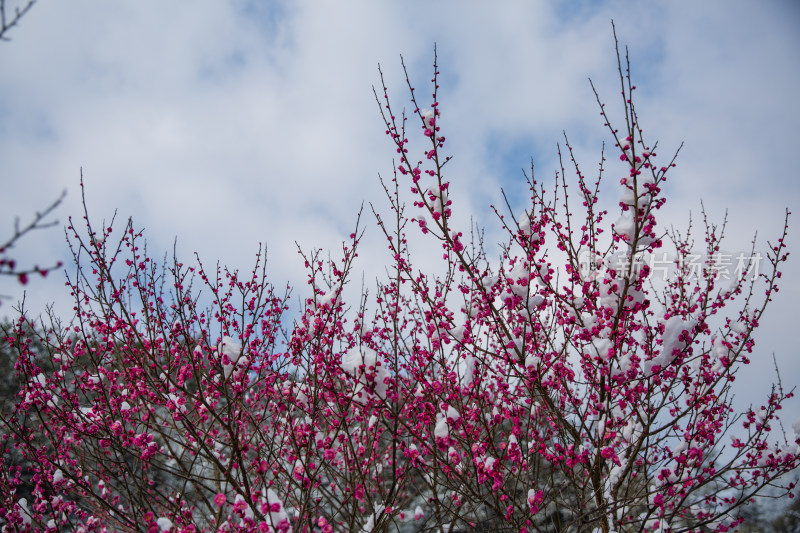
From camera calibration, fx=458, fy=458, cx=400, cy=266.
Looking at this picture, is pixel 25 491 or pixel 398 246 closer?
pixel 398 246

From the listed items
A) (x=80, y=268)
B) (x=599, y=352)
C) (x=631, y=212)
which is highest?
(x=80, y=268)

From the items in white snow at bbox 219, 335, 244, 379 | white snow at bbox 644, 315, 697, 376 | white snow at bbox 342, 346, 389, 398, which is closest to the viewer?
white snow at bbox 342, 346, 389, 398

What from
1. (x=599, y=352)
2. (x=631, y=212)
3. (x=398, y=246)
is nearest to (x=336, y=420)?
(x=398, y=246)

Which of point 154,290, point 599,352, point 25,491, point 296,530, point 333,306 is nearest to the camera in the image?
point 296,530

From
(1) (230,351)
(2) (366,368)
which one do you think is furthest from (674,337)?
(1) (230,351)

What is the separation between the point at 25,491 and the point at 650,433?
44.0ft

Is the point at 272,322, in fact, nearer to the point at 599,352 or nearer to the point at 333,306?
the point at 333,306

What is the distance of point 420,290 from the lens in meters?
4.09

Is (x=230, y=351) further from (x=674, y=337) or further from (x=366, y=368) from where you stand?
(x=674, y=337)

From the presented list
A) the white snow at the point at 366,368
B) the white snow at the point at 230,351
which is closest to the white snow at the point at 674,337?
the white snow at the point at 366,368

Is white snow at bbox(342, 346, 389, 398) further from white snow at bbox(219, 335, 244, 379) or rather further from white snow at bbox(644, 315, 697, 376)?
white snow at bbox(644, 315, 697, 376)

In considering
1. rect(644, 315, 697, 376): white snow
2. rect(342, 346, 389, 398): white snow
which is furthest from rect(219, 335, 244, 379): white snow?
rect(644, 315, 697, 376): white snow

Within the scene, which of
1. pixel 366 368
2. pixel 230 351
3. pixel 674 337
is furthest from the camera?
pixel 230 351

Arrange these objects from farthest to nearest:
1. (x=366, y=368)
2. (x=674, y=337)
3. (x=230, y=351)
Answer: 1. (x=230, y=351)
2. (x=674, y=337)
3. (x=366, y=368)
